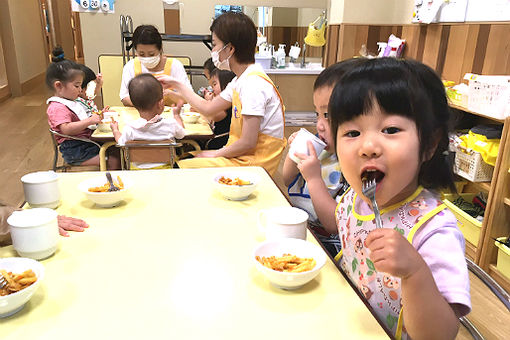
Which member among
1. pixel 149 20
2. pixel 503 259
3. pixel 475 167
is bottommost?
pixel 503 259

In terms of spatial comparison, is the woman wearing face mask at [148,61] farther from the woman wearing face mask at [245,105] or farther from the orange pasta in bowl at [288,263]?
the orange pasta in bowl at [288,263]

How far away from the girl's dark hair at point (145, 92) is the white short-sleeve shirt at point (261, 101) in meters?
0.50

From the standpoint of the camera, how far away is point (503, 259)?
7.29 ft

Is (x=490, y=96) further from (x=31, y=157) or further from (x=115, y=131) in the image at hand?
(x=31, y=157)

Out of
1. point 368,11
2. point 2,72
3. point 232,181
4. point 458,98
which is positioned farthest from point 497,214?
point 2,72

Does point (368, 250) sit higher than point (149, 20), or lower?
lower

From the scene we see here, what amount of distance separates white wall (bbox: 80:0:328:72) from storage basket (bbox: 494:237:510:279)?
385 centimetres

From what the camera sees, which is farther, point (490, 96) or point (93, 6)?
point (93, 6)

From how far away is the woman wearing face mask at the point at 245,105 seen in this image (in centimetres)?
203

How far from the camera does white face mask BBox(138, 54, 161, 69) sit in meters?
3.26

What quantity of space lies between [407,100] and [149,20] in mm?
4839

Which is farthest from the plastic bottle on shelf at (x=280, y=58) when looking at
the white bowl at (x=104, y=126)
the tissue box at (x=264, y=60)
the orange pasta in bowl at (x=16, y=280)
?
the orange pasta in bowl at (x=16, y=280)

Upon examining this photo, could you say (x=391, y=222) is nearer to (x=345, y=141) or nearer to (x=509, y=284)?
(x=345, y=141)

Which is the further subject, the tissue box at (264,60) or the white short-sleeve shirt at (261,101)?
the tissue box at (264,60)
